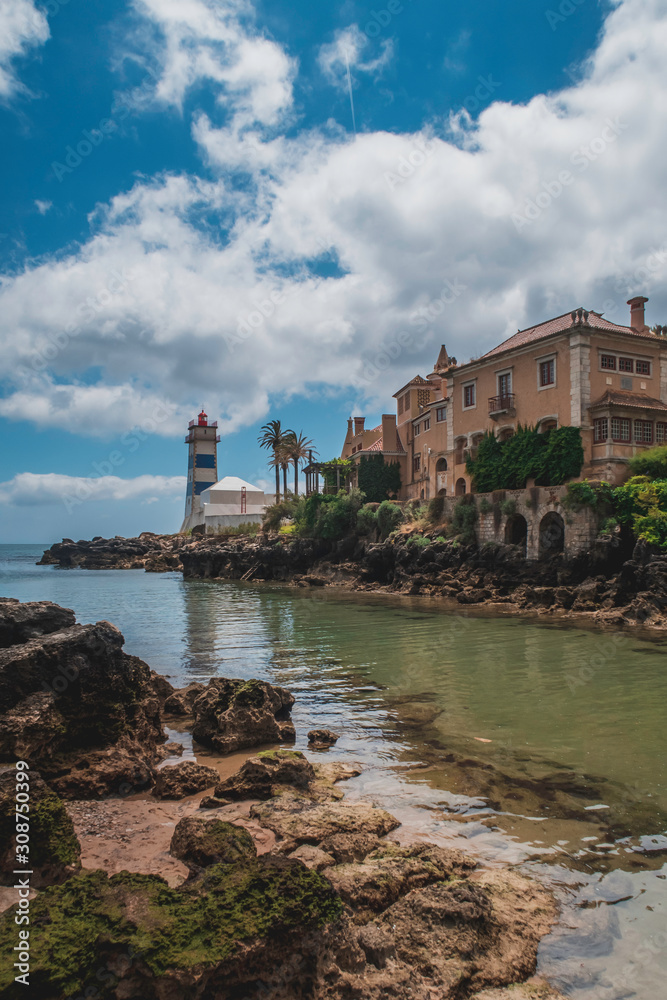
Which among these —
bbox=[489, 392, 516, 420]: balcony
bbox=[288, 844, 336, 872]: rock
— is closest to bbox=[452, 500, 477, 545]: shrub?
bbox=[489, 392, 516, 420]: balcony

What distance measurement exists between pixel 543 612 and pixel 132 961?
27.6 metres

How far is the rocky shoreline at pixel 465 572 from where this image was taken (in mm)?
26922

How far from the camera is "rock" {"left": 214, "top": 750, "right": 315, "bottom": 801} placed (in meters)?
7.68

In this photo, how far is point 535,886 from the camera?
565 cm

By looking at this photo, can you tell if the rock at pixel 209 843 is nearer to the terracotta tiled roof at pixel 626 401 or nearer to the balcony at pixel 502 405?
the terracotta tiled roof at pixel 626 401

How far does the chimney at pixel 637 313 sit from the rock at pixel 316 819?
41.1 metres

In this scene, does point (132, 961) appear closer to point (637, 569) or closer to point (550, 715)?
point (550, 715)

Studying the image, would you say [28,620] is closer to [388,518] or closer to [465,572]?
[465,572]

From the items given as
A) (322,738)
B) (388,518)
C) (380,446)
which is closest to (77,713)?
(322,738)

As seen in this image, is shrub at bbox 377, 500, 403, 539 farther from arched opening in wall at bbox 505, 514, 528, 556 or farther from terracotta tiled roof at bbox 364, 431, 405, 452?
arched opening in wall at bbox 505, 514, 528, 556

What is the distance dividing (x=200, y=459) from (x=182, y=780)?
8982 cm

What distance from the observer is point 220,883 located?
452 cm

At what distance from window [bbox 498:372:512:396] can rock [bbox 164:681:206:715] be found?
1323 inches

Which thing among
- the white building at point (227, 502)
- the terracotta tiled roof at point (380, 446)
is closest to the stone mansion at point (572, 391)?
the terracotta tiled roof at point (380, 446)
